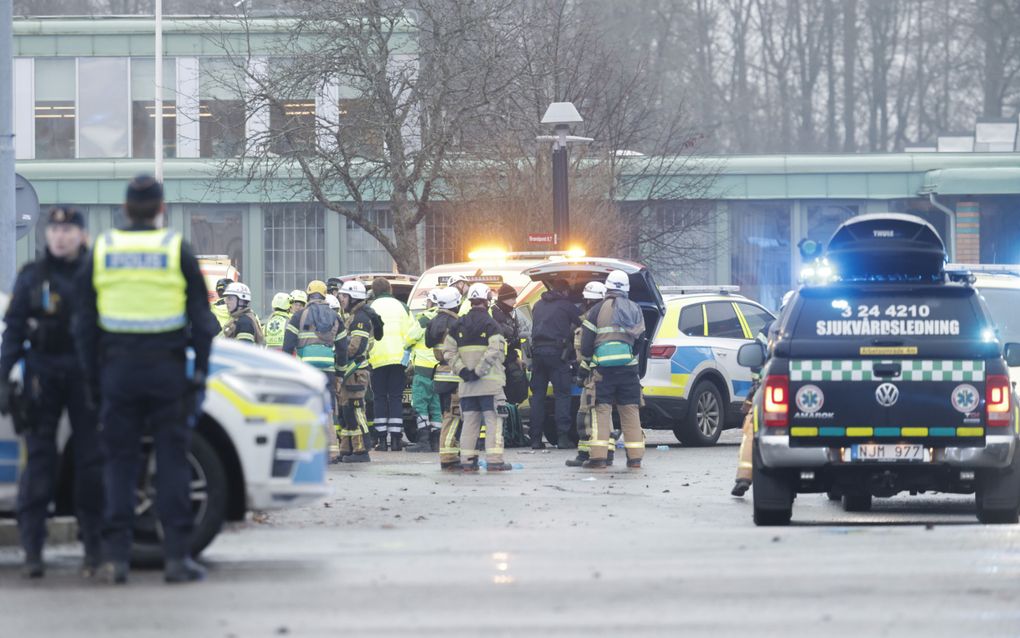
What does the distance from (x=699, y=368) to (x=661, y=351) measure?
19.8 inches

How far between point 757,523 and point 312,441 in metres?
4.01

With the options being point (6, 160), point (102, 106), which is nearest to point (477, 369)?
point (6, 160)

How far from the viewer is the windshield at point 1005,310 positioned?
58.8 ft

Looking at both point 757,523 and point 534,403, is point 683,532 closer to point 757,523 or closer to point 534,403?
point 757,523

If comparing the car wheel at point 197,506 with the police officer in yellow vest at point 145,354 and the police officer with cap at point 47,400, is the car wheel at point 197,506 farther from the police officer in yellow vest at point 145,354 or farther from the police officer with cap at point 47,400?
the police officer in yellow vest at point 145,354

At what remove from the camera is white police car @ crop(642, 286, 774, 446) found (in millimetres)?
21797

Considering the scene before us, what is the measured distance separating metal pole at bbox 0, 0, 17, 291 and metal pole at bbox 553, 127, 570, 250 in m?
10.5

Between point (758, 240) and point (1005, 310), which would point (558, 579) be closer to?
point (1005, 310)

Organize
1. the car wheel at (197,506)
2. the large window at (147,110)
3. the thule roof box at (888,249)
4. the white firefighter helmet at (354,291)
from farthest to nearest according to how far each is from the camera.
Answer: the large window at (147,110) → the white firefighter helmet at (354,291) → the thule roof box at (888,249) → the car wheel at (197,506)

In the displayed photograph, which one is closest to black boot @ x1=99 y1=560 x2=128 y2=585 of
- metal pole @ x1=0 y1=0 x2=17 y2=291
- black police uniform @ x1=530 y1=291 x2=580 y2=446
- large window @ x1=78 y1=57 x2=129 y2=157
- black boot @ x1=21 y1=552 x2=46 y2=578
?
black boot @ x1=21 y1=552 x2=46 y2=578

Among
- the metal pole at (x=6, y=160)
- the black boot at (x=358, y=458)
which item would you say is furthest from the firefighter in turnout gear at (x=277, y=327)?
the metal pole at (x=6, y=160)

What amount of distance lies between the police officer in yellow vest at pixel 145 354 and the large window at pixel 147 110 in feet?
121

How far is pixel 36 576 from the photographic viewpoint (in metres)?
9.55

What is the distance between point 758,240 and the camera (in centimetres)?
4275
